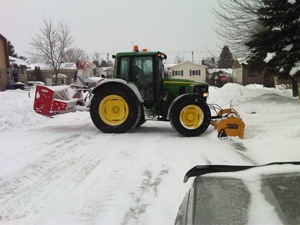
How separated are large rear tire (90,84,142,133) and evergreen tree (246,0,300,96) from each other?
687 centimetres

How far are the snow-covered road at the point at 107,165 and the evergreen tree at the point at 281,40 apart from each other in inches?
174

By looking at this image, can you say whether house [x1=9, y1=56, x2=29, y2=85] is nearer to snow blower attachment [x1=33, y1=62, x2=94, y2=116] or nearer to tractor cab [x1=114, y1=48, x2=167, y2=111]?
snow blower attachment [x1=33, y1=62, x2=94, y2=116]

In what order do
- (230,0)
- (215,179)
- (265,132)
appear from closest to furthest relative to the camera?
(215,179)
(265,132)
(230,0)

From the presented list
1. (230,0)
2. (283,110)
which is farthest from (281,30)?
(230,0)

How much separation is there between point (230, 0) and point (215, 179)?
14.6 m

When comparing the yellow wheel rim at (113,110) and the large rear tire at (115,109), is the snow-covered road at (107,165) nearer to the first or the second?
the large rear tire at (115,109)

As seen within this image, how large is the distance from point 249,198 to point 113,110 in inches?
218

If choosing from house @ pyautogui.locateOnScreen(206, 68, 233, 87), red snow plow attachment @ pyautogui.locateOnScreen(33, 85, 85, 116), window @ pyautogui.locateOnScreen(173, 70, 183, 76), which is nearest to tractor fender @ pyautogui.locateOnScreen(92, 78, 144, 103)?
red snow plow attachment @ pyautogui.locateOnScreen(33, 85, 85, 116)

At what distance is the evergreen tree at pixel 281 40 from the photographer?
1000 centimetres

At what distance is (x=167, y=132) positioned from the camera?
6953mm

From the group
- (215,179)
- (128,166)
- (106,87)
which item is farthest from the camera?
(106,87)

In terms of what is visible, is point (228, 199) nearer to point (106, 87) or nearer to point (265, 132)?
point (265, 132)

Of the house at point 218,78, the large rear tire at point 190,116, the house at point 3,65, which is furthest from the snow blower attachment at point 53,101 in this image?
the house at point 218,78

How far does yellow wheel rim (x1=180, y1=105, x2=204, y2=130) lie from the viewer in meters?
6.27
